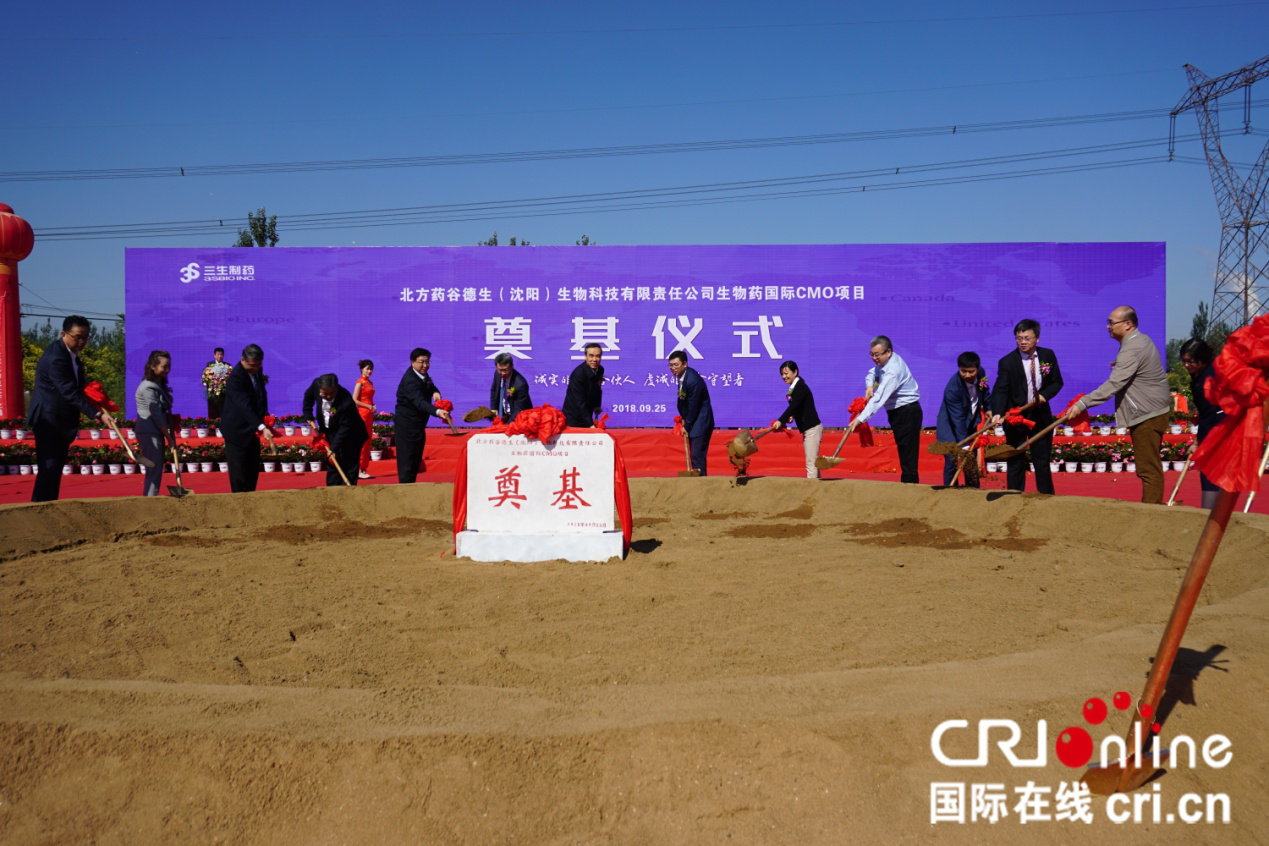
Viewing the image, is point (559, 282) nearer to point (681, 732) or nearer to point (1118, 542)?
point (1118, 542)

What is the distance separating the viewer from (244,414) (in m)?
7.68

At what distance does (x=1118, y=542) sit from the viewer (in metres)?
6.08

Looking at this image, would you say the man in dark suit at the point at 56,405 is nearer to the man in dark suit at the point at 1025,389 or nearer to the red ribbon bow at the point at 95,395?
the red ribbon bow at the point at 95,395

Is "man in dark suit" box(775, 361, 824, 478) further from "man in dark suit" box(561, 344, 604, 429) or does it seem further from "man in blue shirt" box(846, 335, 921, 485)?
"man in dark suit" box(561, 344, 604, 429)

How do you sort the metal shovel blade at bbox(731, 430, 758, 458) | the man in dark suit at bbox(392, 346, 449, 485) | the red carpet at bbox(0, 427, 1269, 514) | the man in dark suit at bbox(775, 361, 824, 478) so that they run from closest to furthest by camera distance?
1. the man in dark suit at bbox(392, 346, 449, 485)
2. the metal shovel blade at bbox(731, 430, 758, 458)
3. the man in dark suit at bbox(775, 361, 824, 478)
4. the red carpet at bbox(0, 427, 1269, 514)

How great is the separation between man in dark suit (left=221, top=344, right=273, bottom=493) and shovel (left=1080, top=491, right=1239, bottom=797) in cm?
686

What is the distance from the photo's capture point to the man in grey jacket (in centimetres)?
623

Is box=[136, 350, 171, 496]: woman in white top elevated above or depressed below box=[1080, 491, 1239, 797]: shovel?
above

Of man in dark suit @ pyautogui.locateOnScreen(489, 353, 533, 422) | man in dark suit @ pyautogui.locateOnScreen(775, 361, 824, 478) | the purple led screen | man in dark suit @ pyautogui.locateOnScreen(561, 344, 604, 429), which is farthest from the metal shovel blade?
the purple led screen

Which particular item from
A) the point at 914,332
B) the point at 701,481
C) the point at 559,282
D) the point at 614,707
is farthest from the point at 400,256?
the point at 614,707

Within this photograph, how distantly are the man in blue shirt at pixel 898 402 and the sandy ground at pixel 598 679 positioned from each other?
5.49 feet

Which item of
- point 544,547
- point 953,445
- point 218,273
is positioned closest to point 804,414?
point 953,445

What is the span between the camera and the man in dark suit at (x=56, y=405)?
689 cm

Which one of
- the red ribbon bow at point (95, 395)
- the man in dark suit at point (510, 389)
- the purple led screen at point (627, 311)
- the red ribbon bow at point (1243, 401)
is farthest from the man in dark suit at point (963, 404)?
the purple led screen at point (627, 311)
